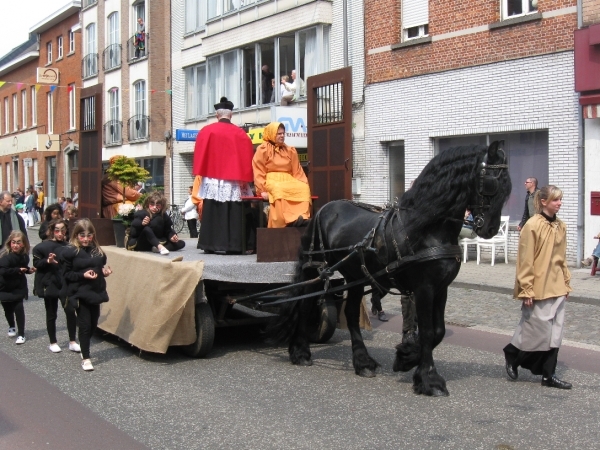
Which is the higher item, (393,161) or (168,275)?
(393,161)

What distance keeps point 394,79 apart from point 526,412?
13.3 metres

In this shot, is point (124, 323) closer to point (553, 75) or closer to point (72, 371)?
point (72, 371)

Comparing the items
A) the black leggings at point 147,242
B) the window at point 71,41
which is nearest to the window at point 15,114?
the window at point 71,41

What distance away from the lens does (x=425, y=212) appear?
5.91m

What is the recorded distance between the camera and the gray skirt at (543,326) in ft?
20.1

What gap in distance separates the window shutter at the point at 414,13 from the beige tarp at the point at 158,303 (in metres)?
11.4

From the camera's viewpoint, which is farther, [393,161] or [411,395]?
[393,161]

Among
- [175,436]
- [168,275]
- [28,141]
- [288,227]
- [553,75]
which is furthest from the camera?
[28,141]

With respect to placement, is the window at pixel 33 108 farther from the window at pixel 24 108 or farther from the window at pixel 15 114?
the window at pixel 15 114

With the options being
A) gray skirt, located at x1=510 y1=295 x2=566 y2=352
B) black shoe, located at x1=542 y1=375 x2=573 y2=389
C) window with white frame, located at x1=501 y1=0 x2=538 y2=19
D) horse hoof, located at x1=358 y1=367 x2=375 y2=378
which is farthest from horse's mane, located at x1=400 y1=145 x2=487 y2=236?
window with white frame, located at x1=501 y1=0 x2=538 y2=19

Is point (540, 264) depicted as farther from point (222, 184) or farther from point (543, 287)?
point (222, 184)

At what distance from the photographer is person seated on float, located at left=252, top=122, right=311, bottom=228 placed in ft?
25.5

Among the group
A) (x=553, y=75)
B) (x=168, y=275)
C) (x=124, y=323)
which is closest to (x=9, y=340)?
(x=124, y=323)

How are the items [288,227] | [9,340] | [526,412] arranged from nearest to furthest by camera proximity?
[526,412], [288,227], [9,340]
